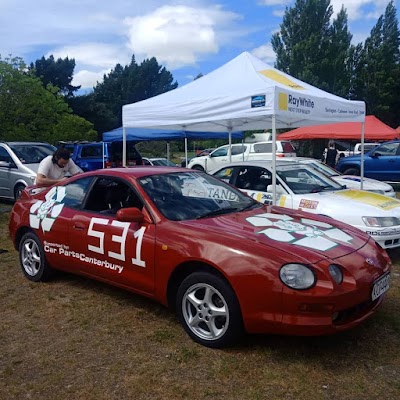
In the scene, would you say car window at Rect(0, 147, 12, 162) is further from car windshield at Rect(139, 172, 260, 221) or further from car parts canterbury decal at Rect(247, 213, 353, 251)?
car parts canterbury decal at Rect(247, 213, 353, 251)

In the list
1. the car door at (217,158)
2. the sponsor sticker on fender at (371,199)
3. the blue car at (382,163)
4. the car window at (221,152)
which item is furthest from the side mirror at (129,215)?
the car window at (221,152)

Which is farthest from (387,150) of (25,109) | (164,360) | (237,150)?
(25,109)

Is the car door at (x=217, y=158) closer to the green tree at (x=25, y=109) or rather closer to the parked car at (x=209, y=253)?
the green tree at (x=25, y=109)

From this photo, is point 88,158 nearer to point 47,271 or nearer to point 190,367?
point 47,271

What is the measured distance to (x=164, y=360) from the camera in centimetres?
330

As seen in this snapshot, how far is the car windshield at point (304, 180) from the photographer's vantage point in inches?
264

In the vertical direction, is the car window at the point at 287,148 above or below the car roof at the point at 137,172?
above

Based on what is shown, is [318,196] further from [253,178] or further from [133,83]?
[133,83]

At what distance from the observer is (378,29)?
45.0 meters

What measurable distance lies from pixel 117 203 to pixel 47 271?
1275 millimetres

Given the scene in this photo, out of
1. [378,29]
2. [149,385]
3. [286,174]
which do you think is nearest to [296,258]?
[149,385]

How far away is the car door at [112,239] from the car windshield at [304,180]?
311 cm

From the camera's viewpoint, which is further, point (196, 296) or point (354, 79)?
point (354, 79)

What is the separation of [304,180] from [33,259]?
410 centimetres
